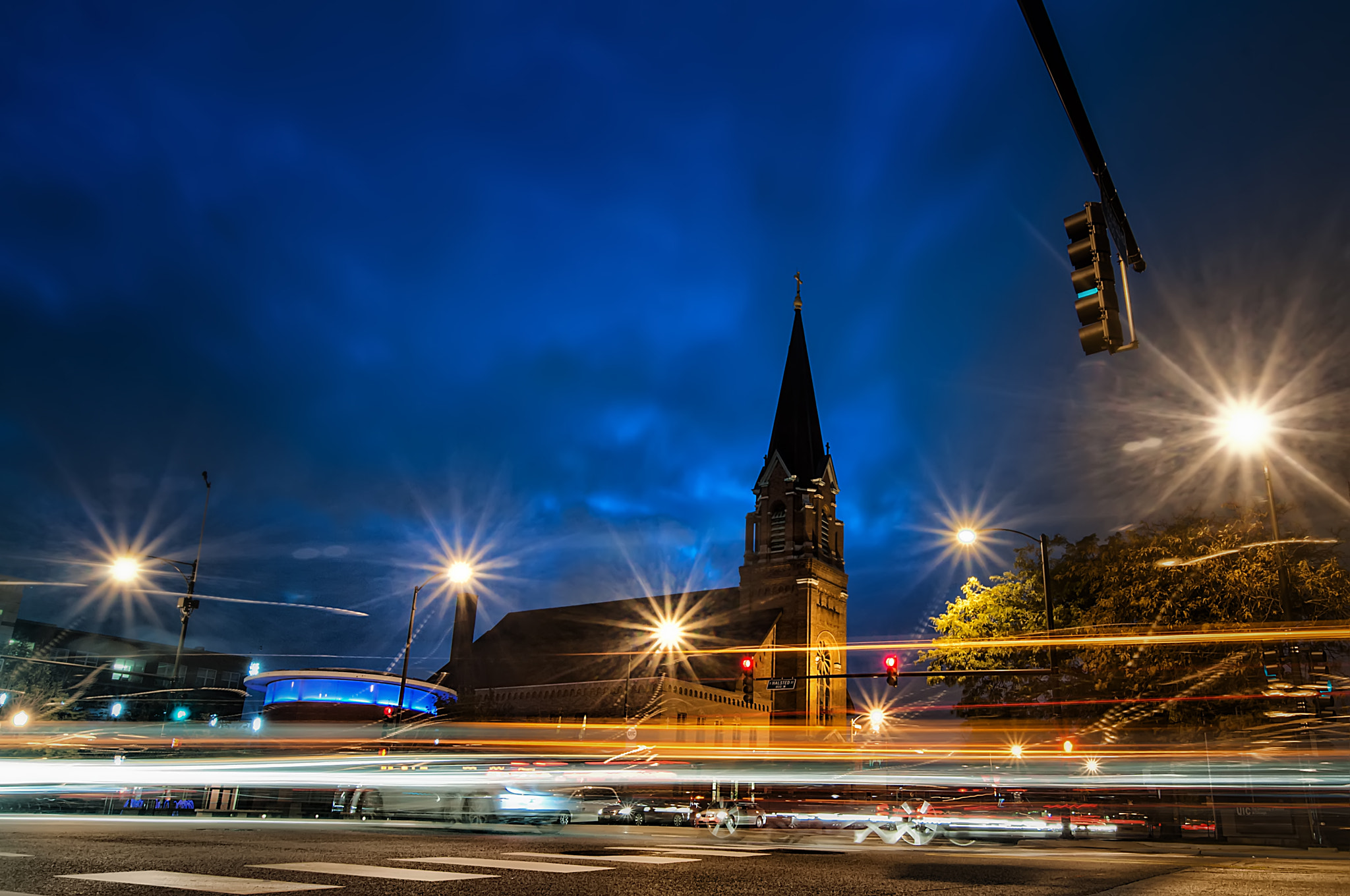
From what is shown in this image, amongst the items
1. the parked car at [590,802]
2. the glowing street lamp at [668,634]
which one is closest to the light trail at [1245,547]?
the parked car at [590,802]

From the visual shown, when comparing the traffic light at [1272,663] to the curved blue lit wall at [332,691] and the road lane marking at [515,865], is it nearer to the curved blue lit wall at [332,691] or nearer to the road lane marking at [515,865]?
the road lane marking at [515,865]

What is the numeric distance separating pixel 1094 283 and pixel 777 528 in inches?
2610

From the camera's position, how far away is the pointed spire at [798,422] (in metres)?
74.2

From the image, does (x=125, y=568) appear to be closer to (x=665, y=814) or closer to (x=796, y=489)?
(x=665, y=814)

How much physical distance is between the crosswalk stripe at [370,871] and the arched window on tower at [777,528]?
67421 millimetres

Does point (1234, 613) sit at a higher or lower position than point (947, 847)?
higher

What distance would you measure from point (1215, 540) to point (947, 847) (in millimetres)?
16545

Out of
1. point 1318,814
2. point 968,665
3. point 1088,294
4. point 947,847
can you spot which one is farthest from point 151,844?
point 968,665

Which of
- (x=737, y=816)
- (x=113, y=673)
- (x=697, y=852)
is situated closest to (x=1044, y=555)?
(x=737, y=816)

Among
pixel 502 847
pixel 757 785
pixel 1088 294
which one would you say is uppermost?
pixel 1088 294

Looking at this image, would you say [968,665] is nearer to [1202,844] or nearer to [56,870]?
[1202,844]

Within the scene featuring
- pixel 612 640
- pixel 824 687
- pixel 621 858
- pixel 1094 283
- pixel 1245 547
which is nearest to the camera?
pixel 1094 283

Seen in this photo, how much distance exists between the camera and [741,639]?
2758 inches

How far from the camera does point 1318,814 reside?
22.3 metres
